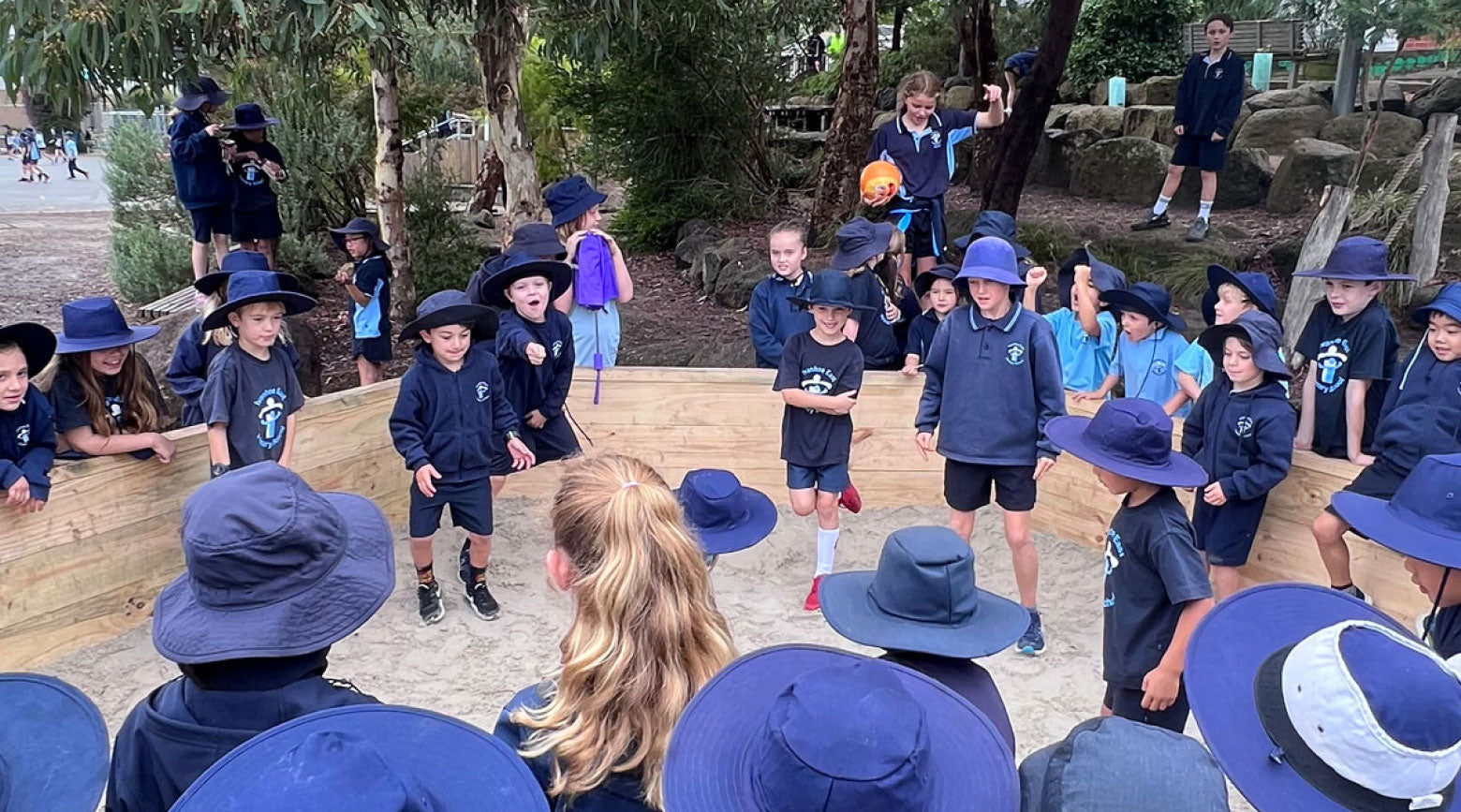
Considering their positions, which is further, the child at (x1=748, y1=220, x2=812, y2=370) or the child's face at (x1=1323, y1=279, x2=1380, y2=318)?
the child at (x1=748, y1=220, x2=812, y2=370)

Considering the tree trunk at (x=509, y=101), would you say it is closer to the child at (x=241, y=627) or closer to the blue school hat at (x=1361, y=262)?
the blue school hat at (x=1361, y=262)

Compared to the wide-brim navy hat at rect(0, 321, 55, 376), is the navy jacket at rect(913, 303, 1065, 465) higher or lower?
lower

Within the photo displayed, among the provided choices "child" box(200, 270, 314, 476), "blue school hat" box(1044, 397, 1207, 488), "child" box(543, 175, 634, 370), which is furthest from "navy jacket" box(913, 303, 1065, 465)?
"child" box(200, 270, 314, 476)

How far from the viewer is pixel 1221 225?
863cm

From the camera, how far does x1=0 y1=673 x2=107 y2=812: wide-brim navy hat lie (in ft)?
4.97

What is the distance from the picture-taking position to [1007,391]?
4.04 metres

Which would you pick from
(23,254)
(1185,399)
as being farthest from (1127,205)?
(23,254)

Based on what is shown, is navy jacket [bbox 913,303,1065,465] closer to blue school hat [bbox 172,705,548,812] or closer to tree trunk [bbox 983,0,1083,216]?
blue school hat [bbox 172,705,548,812]

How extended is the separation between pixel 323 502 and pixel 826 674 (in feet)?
3.27

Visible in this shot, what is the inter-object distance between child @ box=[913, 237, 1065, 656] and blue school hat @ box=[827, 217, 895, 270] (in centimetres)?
84

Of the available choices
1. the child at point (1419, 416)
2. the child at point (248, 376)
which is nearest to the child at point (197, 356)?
the child at point (248, 376)

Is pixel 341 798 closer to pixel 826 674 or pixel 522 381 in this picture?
pixel 826 674

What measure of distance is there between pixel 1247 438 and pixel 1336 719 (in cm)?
256

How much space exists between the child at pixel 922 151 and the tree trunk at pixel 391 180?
Result: 11.2 feet
